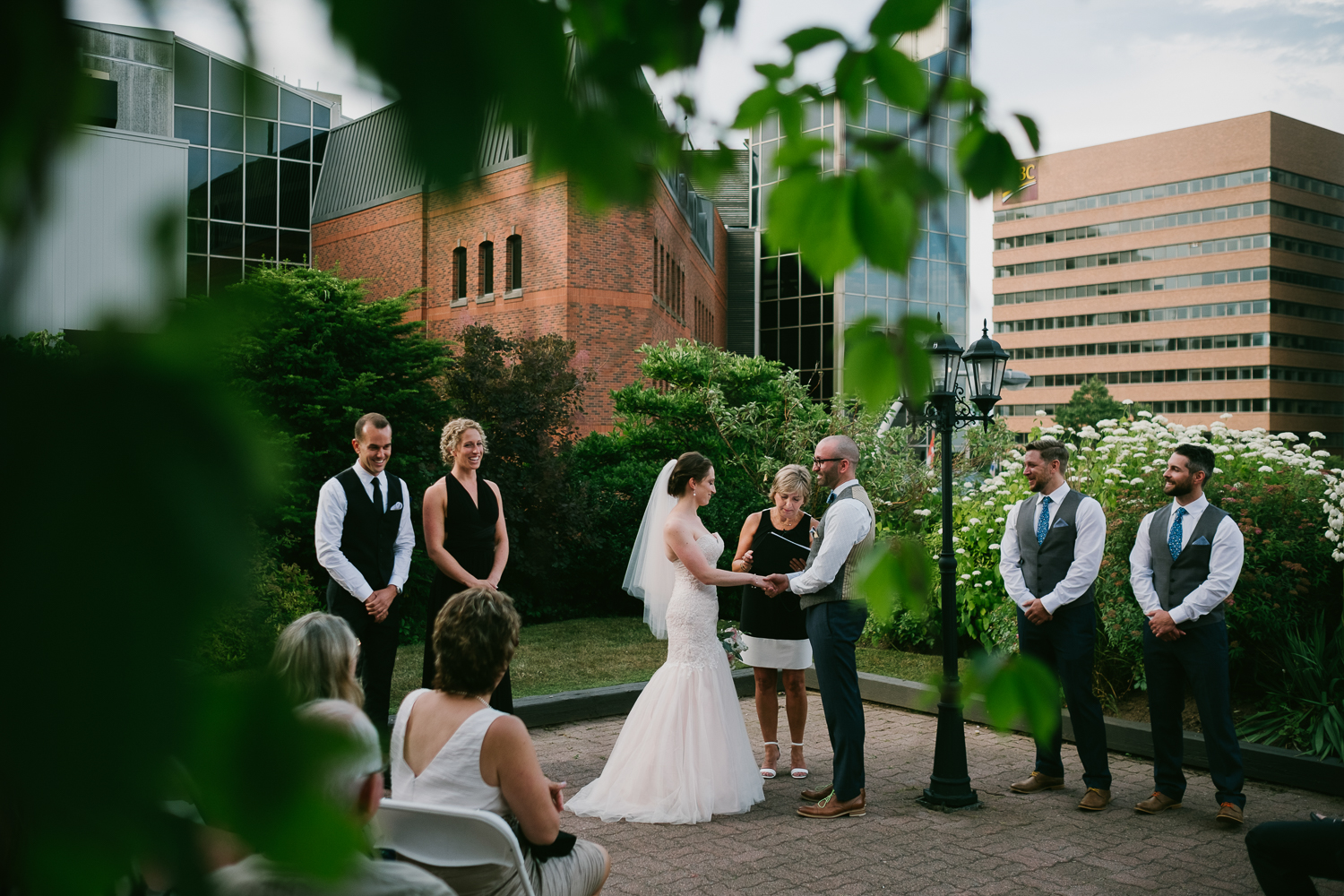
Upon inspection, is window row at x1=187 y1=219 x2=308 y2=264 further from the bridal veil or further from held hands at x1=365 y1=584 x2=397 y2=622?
the bridal veil

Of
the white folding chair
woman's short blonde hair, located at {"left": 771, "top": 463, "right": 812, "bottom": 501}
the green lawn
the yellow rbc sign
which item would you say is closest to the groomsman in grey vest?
woman's short blonde hair, located at {"left": 771, "top": 463, "right": 812, "bottom": 501}

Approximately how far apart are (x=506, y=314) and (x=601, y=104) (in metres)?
27.0

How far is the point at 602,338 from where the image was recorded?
87.8 feet

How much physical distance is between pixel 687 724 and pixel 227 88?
247 inches

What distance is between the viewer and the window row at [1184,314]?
95125mm

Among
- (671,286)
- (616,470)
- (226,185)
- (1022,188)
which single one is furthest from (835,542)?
(671,286)

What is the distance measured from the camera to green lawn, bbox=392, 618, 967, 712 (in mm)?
9716

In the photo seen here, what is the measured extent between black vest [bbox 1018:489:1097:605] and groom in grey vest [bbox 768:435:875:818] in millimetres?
1269

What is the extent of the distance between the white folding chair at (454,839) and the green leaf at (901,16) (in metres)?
2.83

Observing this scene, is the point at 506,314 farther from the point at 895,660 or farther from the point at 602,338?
the point at 895,660

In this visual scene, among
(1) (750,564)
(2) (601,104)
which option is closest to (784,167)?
(2) (601,104)

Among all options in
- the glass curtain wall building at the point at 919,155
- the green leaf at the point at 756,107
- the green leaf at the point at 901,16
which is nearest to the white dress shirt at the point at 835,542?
the glass curtain wall building at the point at 919,155

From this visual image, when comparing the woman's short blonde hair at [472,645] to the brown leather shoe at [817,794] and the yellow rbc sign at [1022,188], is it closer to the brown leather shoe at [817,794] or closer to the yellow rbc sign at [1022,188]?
the yellow rbc sign at [1022,188]

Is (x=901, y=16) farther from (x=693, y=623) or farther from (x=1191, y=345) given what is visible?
(x=1191, y=345)
